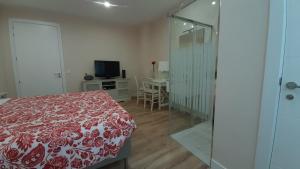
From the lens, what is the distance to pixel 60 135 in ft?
3.79

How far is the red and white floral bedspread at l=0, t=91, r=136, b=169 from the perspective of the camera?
1.04 m

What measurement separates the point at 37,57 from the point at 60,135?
3.28m

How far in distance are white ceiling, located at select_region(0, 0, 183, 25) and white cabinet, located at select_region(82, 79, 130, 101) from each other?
71.3 inches

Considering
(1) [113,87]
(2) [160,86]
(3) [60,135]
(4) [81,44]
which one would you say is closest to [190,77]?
(2) [160,86]

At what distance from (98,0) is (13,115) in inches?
98.3

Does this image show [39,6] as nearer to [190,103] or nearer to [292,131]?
[190,103]

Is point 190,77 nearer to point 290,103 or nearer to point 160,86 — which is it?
point 160,86

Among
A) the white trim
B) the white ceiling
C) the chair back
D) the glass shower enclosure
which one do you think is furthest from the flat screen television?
the white trim

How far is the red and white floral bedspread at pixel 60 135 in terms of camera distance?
104 centimetres

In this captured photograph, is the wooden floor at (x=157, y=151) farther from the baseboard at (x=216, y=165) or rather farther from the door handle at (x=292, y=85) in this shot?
the door handle at (x=292, y=85)

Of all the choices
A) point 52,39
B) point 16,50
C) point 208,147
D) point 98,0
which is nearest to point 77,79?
point 52,39

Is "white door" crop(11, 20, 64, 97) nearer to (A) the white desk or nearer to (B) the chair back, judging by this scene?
(B) the chair back

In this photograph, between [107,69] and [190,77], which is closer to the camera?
[190,77]

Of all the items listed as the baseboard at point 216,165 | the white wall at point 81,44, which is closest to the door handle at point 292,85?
the baseboard at point 216,165
